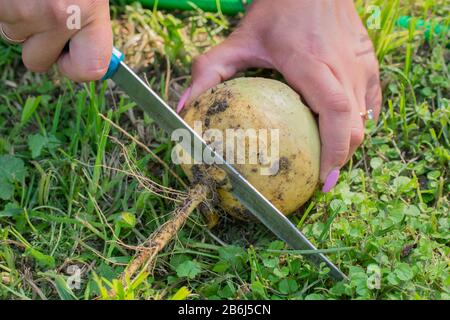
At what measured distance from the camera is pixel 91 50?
1948 mm

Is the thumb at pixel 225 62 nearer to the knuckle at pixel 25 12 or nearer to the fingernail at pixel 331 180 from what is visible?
the fingernail at pixel 331 180

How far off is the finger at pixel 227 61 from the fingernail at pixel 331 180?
49cm

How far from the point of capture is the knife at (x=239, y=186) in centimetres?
203

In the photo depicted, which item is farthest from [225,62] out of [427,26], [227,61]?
[427,26]

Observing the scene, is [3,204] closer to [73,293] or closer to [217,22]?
[73,293]

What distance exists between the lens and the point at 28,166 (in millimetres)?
2465

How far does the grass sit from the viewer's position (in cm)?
204

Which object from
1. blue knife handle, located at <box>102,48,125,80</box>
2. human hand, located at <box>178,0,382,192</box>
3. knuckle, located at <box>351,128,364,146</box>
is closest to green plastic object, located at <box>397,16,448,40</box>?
human hand, located at <box>178,0,382,192</box>

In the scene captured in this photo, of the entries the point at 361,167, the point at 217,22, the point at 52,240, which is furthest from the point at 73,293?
the point at 217,22

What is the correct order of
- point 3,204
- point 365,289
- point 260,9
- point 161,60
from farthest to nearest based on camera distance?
point 161,60
point 260,9
point 3,204
point 365,289

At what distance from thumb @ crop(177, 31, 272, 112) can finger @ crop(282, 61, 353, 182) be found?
235 mm

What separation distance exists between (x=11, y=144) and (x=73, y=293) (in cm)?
80

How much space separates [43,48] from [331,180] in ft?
3.53

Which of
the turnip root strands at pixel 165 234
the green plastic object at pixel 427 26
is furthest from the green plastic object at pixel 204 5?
the turnip root strands at pixel 165 234
